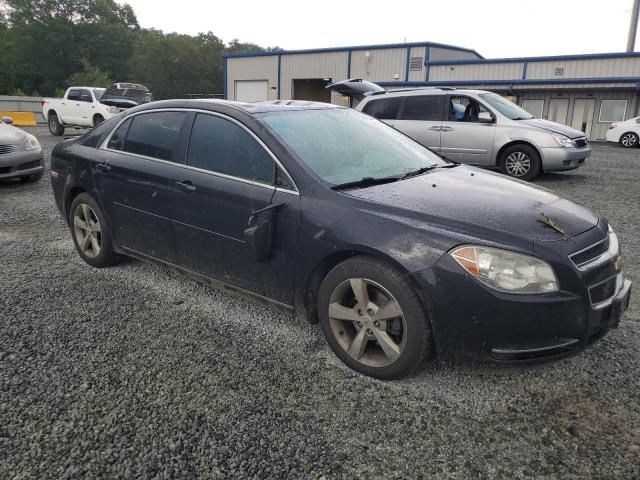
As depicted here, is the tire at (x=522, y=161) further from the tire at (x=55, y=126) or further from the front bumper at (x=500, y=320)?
the tire at (x=55, y=126)

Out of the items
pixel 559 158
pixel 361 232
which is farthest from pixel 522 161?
pixel 361 232

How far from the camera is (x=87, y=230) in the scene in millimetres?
4531

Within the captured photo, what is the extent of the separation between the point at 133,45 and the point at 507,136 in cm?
7204

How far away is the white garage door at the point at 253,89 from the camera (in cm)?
3616

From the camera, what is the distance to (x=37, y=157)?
8.65 metres

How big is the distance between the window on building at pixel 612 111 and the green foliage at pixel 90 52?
52908 millimetres

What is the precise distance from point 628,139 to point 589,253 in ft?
62.2

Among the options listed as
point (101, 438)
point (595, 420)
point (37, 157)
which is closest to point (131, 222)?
point (101, 438)

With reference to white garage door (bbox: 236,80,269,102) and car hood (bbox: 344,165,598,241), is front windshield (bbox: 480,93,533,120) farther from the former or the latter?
white garage door (bbox: 236,80,269,102)

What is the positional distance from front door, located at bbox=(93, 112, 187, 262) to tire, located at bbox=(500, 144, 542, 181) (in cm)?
752

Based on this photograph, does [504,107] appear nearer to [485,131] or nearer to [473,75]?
[485,131]

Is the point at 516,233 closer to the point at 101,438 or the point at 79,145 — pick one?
the point at 101,438

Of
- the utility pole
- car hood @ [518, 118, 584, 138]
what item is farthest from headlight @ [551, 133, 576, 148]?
the utility pole

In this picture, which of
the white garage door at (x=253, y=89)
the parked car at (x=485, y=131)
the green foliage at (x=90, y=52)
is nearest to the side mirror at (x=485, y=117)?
the parked car at (x=485, y=131)
